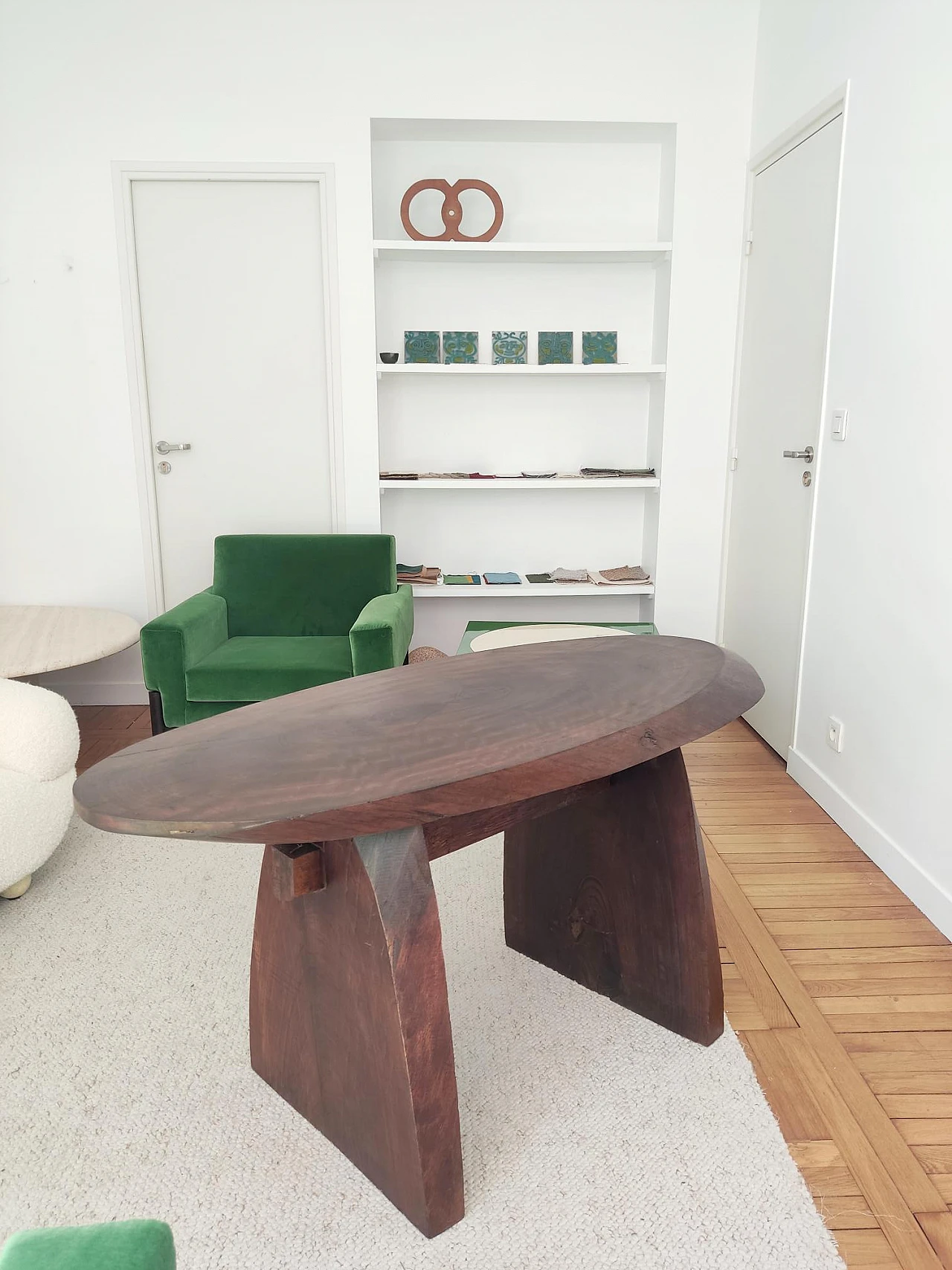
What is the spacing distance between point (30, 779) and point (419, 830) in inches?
54.4

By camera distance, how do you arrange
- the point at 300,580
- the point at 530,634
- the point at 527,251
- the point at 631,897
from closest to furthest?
the point at 631,897, the point at 530,634, the point at 300,580, the point at 527,251

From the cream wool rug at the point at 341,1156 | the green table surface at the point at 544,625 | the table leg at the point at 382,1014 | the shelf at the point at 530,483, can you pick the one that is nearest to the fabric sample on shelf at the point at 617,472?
the shelf at the point at 530,483

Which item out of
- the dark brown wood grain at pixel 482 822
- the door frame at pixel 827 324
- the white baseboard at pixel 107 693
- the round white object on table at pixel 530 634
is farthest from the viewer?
the white baseboard at pixel 107 693

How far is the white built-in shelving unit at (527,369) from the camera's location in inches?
151

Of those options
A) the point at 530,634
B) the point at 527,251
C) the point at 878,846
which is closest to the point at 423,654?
the point at 530,634

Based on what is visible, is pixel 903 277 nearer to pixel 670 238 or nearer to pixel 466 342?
pixel 670 238

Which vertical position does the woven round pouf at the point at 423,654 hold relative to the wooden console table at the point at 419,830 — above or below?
below

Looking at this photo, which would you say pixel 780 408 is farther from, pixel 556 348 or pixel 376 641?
pixel 376 641

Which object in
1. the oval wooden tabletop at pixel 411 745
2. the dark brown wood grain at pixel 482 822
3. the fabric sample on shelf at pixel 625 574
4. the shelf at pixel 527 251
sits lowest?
the fabric sample on shelf at pixel 625 574

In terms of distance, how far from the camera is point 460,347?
13.0 feet

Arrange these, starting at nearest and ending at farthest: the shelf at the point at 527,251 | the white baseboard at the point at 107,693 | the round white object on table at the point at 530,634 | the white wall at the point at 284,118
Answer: the round white object on table at the point at 530,634, the white wall at the point at 284,118, the shelf at the point at 527,251, the white baseboard at the point at 107,693

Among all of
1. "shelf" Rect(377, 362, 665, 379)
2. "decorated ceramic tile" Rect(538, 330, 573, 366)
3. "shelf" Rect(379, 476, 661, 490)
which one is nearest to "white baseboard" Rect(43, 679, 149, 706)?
"shelf" Rect(379, 476, 661, 490)

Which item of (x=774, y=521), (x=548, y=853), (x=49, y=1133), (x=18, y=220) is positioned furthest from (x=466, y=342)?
(x=49, y=1133)

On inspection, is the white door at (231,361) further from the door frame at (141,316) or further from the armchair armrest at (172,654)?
the armchair armrest at (172,654)
